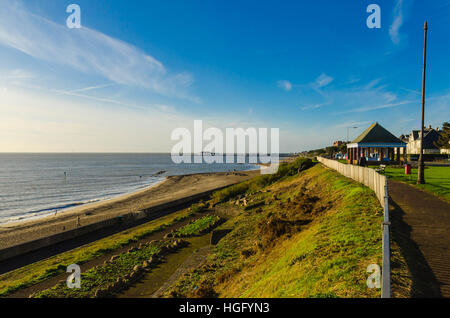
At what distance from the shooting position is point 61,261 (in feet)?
54.8

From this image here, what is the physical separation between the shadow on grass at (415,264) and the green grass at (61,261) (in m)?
18.4

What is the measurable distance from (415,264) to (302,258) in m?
2.89

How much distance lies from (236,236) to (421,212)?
34.1 ft

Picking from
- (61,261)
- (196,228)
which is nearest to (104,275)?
(61,261)

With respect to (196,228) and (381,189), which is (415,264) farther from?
(196,228)

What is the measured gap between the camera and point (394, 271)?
17.6 feet

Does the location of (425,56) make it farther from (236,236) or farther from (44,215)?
(44,215)

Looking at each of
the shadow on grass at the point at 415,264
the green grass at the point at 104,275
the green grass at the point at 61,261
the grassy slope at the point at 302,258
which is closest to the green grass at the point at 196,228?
the green grass at the point at 61,261

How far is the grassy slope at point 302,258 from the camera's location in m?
5.62

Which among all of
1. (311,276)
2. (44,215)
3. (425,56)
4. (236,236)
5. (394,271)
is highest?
(425,56)

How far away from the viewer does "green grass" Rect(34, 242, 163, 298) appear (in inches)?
473

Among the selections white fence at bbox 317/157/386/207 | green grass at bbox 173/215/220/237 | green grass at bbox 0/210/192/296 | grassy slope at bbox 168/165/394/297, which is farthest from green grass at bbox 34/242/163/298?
white fence at bbox 317/157/386/207
